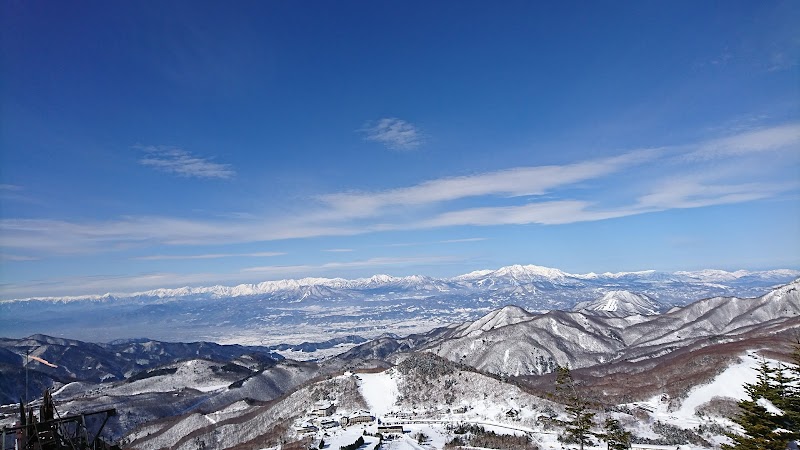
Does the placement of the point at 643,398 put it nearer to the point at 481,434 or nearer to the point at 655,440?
the point at 655,440

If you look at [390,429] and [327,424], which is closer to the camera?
[390,429]

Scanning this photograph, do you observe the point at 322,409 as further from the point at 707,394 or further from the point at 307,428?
the point at 707,394

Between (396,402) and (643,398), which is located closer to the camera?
(396,402)

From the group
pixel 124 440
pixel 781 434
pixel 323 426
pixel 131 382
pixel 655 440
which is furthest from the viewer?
pixel 131 382

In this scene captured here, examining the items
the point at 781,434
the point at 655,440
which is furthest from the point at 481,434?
the point at 781,434

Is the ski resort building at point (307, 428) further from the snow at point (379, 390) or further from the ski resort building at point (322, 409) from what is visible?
the snow at point (379, 390)

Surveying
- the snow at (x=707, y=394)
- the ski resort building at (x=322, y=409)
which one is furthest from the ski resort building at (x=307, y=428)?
the snow at (x=707, y=394)

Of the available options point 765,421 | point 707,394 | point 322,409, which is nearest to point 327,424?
point 322,409

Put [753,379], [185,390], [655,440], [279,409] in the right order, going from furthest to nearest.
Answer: [185,390] → [279,409] → [753,379] → [655,440]
